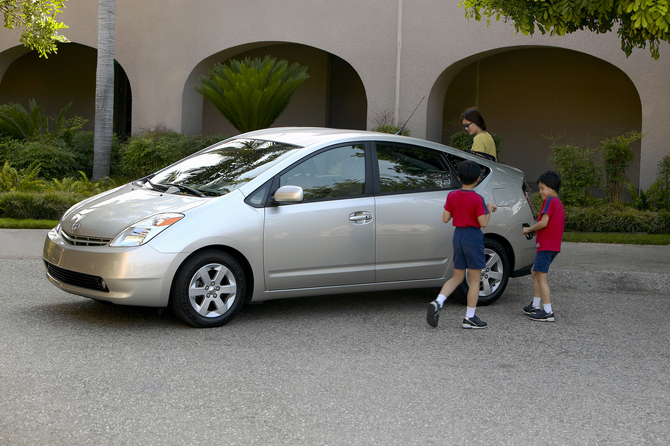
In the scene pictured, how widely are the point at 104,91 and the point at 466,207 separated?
10.4 m

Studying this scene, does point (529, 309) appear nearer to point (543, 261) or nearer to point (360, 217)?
point (543, 261)

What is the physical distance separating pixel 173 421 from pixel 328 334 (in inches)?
79.9

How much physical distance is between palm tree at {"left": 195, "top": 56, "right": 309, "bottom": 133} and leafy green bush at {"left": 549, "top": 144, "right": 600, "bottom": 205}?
5421 mm

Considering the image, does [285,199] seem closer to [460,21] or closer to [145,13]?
[460,21]

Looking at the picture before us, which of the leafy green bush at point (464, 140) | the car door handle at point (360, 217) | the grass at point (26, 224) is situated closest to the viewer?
the car door handle at point (360, 217)

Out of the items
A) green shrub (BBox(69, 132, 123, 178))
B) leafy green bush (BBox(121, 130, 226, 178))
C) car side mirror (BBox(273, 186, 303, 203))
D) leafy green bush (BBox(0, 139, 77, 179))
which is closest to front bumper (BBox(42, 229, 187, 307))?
car side mirror (BBox(273, 186, 303, 203))

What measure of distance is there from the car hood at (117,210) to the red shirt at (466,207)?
6.59ft

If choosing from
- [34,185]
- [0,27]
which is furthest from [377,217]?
[0,27]

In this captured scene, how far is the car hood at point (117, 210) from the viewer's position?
5.46 meters

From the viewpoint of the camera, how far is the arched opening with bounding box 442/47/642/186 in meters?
16.4

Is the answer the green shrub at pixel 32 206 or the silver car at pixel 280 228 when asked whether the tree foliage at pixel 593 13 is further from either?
the green shrub at pixel 32 206

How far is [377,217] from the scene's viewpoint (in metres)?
6.19

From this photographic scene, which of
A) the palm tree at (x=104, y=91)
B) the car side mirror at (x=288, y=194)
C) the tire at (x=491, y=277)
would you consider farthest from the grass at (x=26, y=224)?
the tire at (x=491, y=277)

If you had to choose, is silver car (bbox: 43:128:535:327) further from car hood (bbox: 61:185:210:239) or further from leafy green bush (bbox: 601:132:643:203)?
leafy green bush (bbox: 601:132:643:203)
